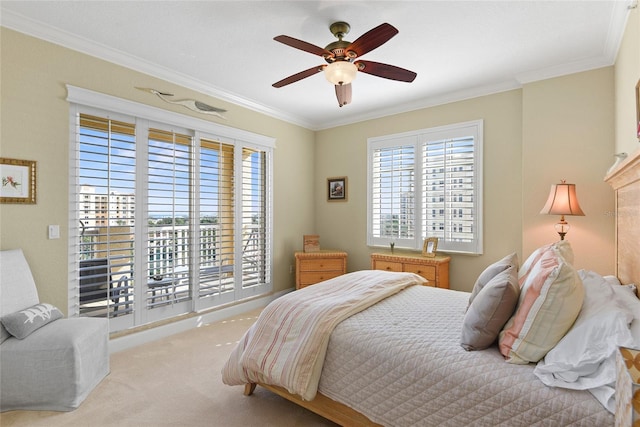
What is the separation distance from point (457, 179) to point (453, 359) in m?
2.82

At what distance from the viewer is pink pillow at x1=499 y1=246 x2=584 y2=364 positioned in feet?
4.54

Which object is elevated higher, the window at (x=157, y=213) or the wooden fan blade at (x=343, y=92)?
the wooden fan blade at (x=343, y=92)

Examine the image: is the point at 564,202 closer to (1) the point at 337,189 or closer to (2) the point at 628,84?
(2) the point at 628,84

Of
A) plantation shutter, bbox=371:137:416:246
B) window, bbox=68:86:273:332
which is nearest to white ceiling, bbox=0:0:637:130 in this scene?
window, bbox=68:86:273:332

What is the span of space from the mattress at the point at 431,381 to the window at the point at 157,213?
7.40 feet

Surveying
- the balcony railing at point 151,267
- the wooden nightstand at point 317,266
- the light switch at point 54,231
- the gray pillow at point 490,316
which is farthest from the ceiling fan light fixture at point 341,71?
the wooden nightstand at point 317,266

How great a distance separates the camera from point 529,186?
3.27 metres

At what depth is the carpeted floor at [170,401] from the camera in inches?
78.2

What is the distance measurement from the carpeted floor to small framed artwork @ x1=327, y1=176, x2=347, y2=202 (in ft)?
9.19

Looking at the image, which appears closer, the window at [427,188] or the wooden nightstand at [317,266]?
the window at [427,188]

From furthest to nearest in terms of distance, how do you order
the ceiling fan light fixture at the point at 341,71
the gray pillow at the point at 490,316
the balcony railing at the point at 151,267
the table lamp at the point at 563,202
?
the balcony railing at the point at 151,267 → the table lamp at the point at 563,202 → the ceiling fan light fixture at the point at 341,71 → the gray pillow at the point at 490,316

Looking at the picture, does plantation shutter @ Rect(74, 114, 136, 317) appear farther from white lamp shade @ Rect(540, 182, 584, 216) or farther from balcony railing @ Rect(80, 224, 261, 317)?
white lamp shade @ Rect(540, 182, 584, 216)

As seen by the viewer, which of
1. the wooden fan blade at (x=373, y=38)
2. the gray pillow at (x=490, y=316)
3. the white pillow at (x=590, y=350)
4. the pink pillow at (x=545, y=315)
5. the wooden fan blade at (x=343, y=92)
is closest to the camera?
the white pillow at (x=590, y=350)

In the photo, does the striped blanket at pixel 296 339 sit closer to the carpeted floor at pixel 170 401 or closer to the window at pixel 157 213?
the carpeted floor at pixel 170 401
